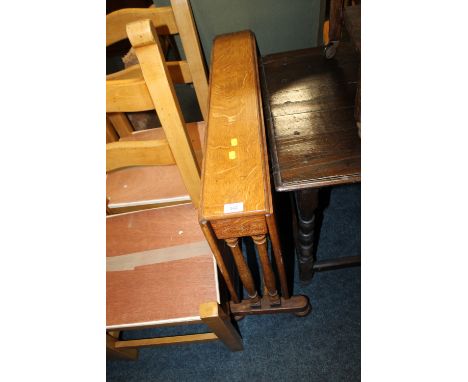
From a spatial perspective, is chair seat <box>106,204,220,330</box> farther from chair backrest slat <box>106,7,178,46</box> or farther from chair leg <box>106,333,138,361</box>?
chair backrest slat <box>106,7,178,46</box>

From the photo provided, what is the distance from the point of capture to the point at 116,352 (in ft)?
4.34

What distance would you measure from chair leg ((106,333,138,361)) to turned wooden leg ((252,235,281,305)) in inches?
27.6

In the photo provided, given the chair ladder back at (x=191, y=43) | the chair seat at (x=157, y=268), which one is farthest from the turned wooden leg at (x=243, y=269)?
the chair ladder back at (x=191, y=43)

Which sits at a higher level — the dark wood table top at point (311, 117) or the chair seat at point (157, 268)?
the dark wood table top at point (311, 117)

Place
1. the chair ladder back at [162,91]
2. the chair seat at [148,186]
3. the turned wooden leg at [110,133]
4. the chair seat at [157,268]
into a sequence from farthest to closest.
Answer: the turned wooden leg at [110,133] → the chair seat at [148,186] → the chair seat at [157,268] → the chair ladder back at [162,91]

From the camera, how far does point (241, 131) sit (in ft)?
3.50

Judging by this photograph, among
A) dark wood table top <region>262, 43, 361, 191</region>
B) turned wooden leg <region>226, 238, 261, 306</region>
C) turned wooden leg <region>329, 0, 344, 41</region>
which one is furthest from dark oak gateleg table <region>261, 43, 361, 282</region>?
turned wooden leg <region>226, 238, 261, 306</region>

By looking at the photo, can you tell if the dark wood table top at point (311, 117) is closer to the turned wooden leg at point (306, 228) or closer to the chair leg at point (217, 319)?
the turned wooden leg at point (306, 228)

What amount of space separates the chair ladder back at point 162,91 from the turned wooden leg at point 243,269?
26cm

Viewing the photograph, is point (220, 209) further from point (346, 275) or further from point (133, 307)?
point (346, 275)

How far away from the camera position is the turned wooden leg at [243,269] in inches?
38.5

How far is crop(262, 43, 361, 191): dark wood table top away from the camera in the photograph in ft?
3.23
